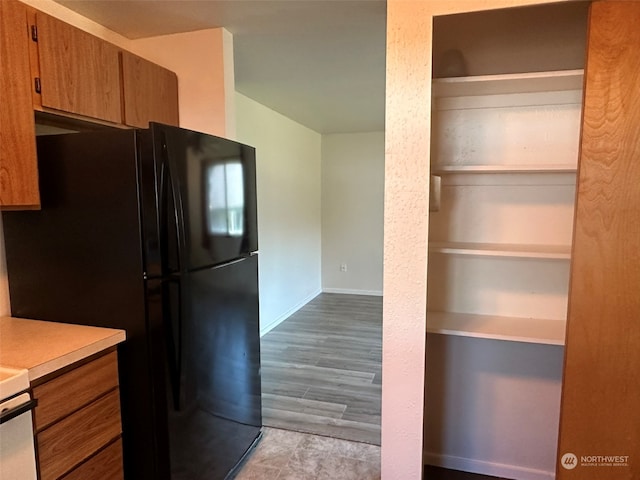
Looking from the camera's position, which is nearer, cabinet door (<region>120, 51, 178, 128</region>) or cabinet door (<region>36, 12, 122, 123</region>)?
cabinet door (<region>36, 12, 122, 123</region>)

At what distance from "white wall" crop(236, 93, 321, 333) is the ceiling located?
1.89 feet

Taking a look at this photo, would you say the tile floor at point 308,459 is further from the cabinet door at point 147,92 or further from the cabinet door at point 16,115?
the cabinet door at point 147,92

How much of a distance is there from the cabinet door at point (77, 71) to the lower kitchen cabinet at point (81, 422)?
3.52 feet

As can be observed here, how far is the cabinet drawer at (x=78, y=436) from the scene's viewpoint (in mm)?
1338

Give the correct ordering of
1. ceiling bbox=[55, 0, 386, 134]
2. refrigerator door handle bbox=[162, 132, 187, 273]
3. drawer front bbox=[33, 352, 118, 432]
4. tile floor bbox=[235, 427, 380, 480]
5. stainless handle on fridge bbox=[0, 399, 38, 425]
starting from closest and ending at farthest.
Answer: stainless handle on fridge bbox=[0, 399, 38, 425], drawer front bbox=[33, 352, 118, 432], refrigerator door handle bbox=[162, 132, 187, 273], ceiling bbox=[55, 0, 386, 134], tile floor bbox=[235, 427, 380, 480]

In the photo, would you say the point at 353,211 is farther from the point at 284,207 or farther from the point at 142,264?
the point at 142,264

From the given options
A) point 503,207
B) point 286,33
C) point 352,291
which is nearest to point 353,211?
point 352,291

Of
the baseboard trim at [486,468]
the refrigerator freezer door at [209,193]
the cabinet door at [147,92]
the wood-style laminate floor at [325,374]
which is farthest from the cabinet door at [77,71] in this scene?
the baseboard trim at [486,468]

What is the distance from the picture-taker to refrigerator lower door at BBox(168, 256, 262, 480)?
5.66 feet

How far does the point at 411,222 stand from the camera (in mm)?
1608

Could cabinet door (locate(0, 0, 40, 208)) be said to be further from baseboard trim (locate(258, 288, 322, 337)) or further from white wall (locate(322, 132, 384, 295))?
white wall (locate(322, 132, 384, 295))

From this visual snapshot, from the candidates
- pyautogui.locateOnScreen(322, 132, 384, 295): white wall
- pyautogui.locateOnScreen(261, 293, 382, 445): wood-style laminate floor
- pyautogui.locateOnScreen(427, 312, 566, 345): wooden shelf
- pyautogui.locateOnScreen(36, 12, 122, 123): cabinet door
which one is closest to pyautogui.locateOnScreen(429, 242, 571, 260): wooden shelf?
pyautogui.locateOnScreen(427, 312, 566, 345): wooden shelf

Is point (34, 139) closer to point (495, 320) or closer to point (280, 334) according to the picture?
point (495, 320)

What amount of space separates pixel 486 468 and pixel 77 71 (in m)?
2.76
